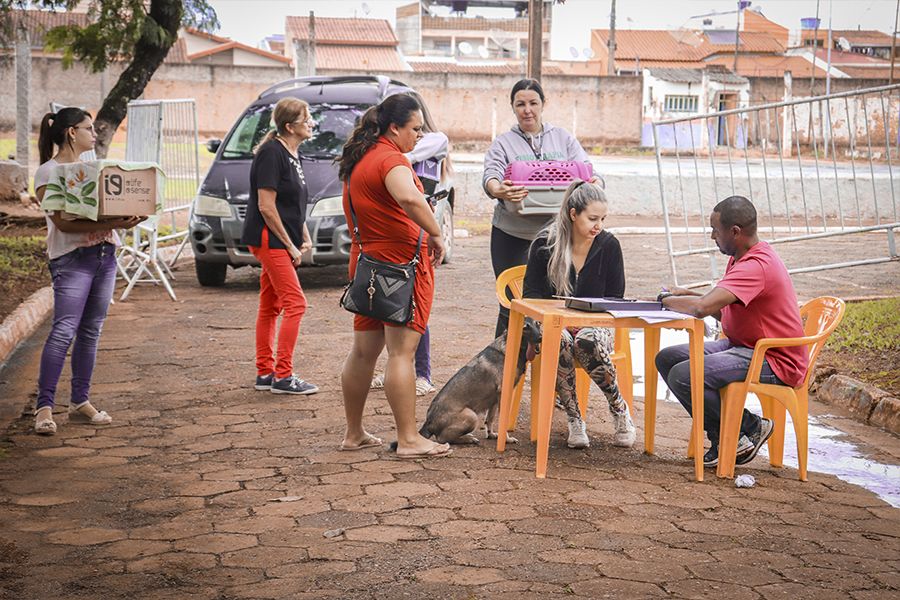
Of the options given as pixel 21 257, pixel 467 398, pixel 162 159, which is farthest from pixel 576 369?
pixel 21 257

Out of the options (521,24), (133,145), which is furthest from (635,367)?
(521,24)

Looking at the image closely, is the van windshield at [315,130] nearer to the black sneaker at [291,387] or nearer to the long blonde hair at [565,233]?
the black sneaker at [291,387]

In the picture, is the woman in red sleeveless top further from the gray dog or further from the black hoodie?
the black hoodie

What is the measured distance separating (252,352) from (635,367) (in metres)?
2.99

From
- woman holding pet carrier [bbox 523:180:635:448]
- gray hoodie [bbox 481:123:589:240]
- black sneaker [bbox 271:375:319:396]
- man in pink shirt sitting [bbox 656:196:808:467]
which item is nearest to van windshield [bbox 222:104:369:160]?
black sneaker [bbox 271:375:319:396]

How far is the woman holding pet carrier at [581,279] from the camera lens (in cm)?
604

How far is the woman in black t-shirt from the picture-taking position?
7.41m

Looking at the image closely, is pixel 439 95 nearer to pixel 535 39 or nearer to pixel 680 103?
pixel 680 103

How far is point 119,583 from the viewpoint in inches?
167

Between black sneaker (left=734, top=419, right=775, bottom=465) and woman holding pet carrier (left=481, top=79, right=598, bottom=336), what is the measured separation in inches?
68.3

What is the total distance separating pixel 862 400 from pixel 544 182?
8.26 ft

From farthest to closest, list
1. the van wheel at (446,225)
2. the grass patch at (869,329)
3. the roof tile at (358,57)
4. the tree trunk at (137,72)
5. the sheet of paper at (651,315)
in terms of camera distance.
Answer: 1. the roof tile at (358,57)
2. the tree trunk at (137,72)
3. the van wheel at (446,225)
4. the grass patch at (869,329)
5. the sheet of paper at (651,315)

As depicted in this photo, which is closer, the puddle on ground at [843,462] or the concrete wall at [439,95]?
the puddle on ground at [843,462]

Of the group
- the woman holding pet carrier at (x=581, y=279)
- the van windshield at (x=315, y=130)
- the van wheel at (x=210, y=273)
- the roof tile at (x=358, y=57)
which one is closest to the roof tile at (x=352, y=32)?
the roof tile at (x=358, y=57)
